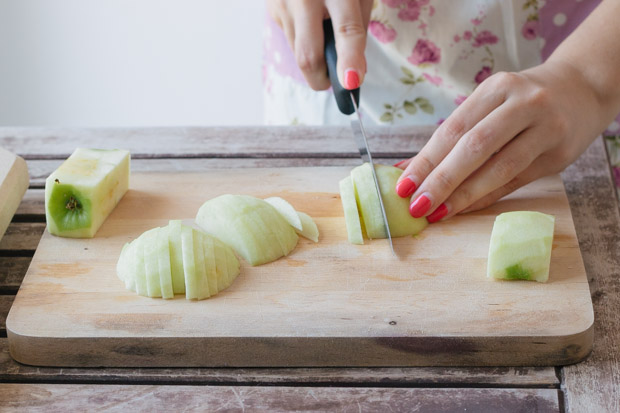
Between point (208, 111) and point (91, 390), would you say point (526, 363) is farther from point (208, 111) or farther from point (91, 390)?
point (208, 111)

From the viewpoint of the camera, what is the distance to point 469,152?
158 centimetres

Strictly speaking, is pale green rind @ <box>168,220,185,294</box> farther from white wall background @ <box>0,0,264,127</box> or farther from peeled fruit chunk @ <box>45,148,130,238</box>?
white wall background @ <box>0,0,264,127</box>

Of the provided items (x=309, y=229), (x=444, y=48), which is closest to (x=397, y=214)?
(x=309, y=229)

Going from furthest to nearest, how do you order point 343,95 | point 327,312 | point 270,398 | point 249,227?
point 343,95
point 249,227
point 327,312
point 270,398

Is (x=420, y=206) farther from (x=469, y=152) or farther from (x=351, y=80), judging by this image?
(x=351, y=80)

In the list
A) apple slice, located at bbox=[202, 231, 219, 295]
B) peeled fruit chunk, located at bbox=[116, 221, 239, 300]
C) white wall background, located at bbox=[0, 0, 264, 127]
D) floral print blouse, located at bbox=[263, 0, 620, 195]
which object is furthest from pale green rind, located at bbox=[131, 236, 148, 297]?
white wall background, located at bbox=[0, 0, 264, 127]

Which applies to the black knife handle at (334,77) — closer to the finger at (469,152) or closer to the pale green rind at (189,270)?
the finger at (469,152)

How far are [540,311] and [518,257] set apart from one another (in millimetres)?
114

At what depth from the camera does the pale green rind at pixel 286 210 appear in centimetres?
156

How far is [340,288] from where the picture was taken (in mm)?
1396

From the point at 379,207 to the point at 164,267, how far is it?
48 cm

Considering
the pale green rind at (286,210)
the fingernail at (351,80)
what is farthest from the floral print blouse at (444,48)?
the pale green rind at (286,210)

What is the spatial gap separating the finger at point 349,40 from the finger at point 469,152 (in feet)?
0.93

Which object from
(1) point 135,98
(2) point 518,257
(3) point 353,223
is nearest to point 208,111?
(1) point 135,98
